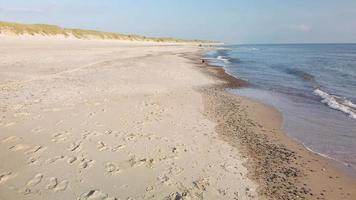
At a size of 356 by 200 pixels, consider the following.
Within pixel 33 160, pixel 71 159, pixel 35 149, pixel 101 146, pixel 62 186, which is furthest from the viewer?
pixel 101 146

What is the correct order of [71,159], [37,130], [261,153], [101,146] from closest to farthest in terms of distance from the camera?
[71,159] → [101,146] → [261,153] → [37,130]

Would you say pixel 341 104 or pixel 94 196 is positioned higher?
pixel 94 196

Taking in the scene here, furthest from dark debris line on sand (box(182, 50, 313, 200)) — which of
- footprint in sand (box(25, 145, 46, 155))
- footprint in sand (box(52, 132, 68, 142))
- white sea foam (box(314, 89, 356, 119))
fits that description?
footprint in sand (box(25, 145, 46, 155))

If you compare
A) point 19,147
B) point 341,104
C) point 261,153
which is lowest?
point 341,104

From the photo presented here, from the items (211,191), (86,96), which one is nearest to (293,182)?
(211,191)

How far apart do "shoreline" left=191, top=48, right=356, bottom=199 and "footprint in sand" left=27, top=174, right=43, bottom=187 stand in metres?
3.90

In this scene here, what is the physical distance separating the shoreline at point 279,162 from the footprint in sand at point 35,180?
12.8 feet

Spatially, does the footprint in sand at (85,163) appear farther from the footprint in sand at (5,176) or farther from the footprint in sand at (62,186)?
the footprint in sand at (5,176)

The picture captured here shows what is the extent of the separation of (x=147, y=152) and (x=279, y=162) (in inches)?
117

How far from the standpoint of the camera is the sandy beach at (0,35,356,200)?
494 centimetres

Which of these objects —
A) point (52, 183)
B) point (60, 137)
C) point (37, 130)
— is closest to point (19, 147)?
point (60, 137)

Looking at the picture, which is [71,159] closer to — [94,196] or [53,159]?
[53,159]

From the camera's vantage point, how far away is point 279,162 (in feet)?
21.1

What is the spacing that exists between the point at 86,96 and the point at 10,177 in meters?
6.19
